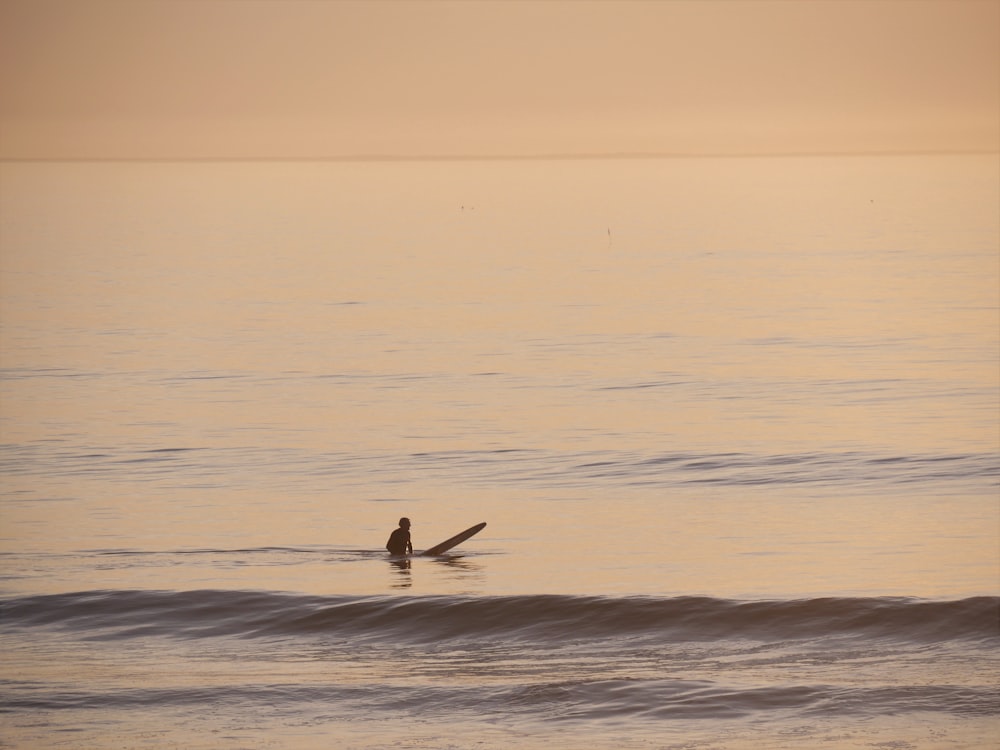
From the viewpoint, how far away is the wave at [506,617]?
2248 centimetres

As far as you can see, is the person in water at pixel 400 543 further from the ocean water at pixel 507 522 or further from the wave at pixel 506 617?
the wave at pixel 506 617

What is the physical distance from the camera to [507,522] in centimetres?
3072

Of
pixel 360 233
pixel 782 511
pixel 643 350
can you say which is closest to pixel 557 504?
pixel 782 511

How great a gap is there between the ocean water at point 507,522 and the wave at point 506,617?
0.08 metres

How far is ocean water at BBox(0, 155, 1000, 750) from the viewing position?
61.9ft

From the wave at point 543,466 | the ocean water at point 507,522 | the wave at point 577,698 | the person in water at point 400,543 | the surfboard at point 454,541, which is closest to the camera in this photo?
the wave at point 577,698

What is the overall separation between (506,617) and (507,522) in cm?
710

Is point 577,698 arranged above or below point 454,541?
below

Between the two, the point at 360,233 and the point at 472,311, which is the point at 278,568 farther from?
the point at 360,233

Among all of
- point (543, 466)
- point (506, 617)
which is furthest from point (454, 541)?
point (543, 466)

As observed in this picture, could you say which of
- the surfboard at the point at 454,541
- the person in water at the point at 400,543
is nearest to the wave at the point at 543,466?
the surfboard at the point at 454,541

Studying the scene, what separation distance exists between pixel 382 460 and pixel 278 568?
10868mm

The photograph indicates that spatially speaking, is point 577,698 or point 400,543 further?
point 400,543

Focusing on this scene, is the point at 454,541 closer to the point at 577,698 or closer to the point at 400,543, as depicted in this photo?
the point at 400,543
